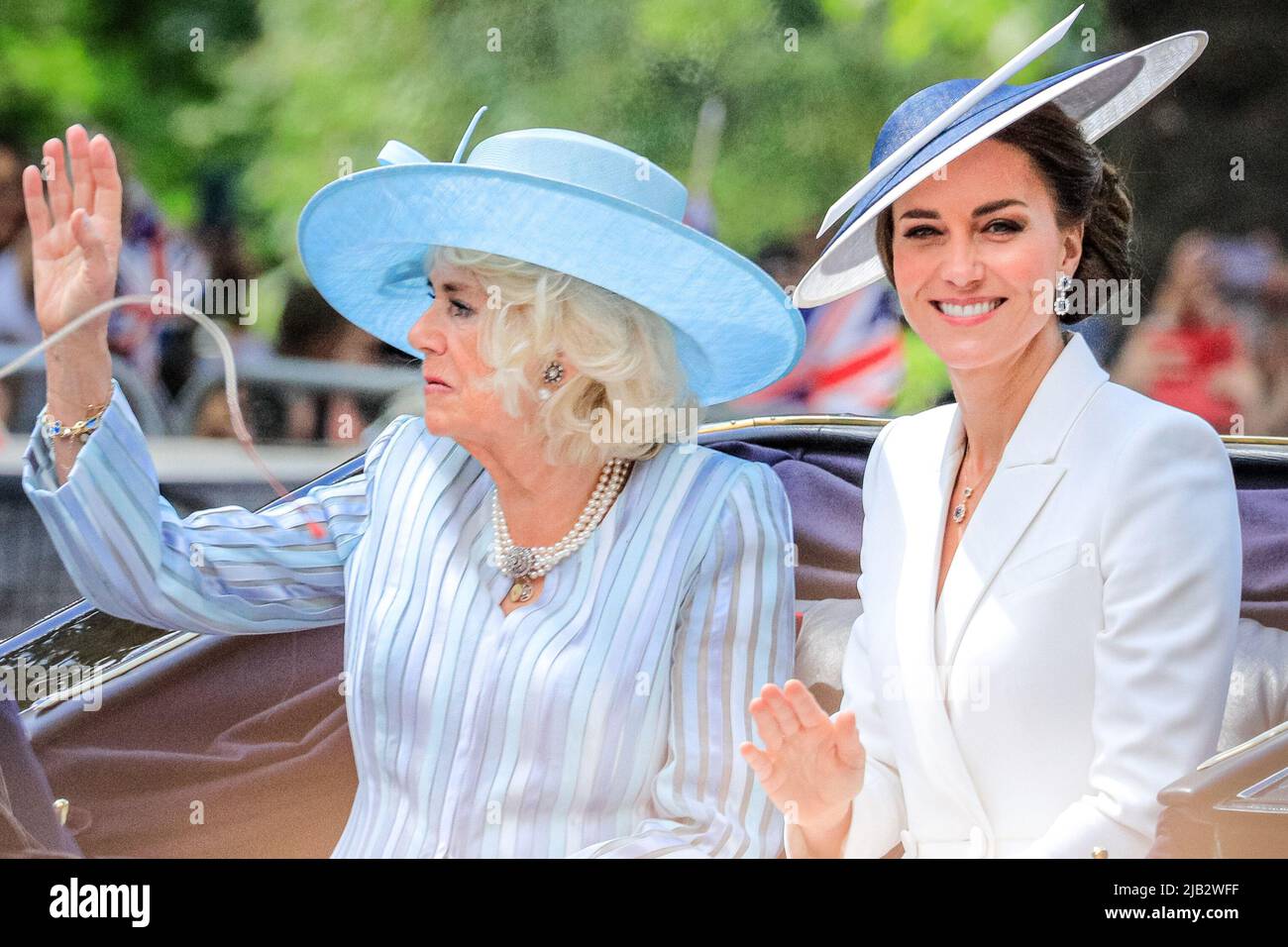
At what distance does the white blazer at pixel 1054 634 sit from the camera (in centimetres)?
172

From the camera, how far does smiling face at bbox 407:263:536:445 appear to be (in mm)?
1901

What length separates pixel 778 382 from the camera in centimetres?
230

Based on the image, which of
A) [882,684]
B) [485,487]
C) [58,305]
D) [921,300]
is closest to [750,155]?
[921,300]

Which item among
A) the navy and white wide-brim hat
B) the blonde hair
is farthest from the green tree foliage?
the blonde hair

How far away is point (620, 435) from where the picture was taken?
6.43 feet

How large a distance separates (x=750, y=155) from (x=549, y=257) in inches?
20.7

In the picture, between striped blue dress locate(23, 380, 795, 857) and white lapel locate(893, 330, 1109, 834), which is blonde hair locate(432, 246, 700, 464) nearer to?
striped blue dress locate(23, 380, 795, 857)

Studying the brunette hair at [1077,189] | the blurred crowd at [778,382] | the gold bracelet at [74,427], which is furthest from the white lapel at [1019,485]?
the gold bracelet at [74,427]

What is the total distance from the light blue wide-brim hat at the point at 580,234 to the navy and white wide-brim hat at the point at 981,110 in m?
0.17

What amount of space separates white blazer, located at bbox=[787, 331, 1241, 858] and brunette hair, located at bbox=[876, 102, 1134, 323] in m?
0.12

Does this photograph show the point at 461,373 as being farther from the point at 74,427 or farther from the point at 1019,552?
the point at 1019,552

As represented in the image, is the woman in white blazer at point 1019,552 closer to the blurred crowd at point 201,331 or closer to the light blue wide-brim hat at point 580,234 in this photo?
the light blue wide-brim hat at point 580,234

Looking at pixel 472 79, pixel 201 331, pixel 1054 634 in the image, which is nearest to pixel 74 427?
pixel 201 331
